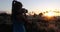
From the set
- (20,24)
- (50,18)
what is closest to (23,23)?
(20,24)

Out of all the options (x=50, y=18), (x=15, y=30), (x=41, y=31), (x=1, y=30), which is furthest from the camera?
(x=50, y=18)

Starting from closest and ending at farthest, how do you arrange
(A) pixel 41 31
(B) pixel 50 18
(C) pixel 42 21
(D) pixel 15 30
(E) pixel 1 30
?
(D) pixel 15 30 → (E) pixel 1 30 → (A) pixel 41 31 → (C) pixel 42 21 → (B) pixel 50 18

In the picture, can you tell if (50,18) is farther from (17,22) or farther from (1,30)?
(17,22)

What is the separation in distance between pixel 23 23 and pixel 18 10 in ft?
1.20

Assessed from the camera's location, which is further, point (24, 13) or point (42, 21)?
point (42, 21)

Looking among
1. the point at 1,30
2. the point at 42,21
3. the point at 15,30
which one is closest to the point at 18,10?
the point at 15,30

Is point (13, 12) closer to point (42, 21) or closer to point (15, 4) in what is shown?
point (15, 4)

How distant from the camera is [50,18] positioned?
17.2 meters

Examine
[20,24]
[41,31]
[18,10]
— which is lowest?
[41,31]

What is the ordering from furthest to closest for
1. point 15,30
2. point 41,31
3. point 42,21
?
point 42,21
point 41,31
point 15,30

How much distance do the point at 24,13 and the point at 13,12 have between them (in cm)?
33

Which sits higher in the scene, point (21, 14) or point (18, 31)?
point (21, 14)

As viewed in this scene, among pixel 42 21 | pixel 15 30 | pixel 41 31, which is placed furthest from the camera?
pixel 42 21

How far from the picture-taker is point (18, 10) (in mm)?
6031
